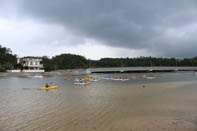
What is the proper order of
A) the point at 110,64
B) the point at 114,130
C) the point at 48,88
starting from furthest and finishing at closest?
the point at 110,64, the point at 48,88, the point at 114,130

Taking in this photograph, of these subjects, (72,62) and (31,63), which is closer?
(31,63)

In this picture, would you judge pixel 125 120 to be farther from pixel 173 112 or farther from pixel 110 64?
pixel 110 64

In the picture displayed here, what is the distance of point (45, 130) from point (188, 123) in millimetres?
10381

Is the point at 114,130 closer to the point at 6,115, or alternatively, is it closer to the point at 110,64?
the point at 6,115

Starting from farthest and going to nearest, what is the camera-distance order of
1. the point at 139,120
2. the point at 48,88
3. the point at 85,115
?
the point at 48,88 < the point at 85,115 < the point at 139,120

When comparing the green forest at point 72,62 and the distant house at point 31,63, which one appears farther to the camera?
the green forest at point 72,62

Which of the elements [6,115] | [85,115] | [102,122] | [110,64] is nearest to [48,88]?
[6,115]

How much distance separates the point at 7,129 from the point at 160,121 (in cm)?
1140

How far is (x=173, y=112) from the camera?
1561 centimetres

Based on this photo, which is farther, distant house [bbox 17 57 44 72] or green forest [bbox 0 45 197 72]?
green forest [bbox 0 45 197 72]

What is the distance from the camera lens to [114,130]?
11.2 metres

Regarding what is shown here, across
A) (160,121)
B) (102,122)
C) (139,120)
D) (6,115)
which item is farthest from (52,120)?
(160,121)

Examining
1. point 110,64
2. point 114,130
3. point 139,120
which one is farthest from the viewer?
point 110,64

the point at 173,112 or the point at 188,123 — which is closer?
the point at 188,123
